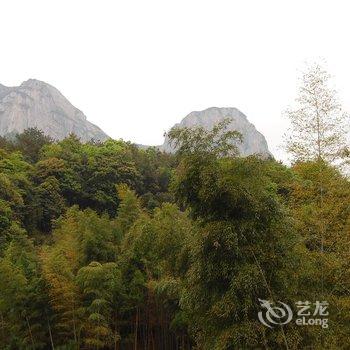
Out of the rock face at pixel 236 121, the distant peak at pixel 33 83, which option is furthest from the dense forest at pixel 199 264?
the distant peak at pixel 33 83

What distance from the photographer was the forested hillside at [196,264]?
Answer: 6.23 metres

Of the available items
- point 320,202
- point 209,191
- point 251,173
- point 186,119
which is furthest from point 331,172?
point 186,119

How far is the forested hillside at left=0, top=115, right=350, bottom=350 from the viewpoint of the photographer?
6.23 meters

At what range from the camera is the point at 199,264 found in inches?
262

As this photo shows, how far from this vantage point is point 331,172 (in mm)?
6293

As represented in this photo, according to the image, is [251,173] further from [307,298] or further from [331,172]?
[307,298]

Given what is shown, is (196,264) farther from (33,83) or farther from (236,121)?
(33,83)

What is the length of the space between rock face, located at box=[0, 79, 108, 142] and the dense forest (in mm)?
73524

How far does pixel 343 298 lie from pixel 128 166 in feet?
76.6

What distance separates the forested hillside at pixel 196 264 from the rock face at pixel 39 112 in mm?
72525

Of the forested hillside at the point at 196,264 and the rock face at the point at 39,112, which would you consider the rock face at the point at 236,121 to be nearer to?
the rock face at the point at 39,112

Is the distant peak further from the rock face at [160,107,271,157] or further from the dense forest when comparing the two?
the dense forest

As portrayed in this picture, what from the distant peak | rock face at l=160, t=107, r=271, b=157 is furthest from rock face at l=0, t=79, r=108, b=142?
rock face at l=160, t=107, r=271, b=157

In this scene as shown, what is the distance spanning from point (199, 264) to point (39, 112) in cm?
9163
